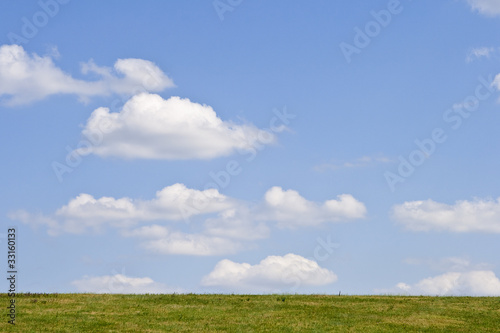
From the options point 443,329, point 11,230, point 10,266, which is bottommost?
point 443,329

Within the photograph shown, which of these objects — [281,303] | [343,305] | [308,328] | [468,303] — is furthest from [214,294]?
[468,303]

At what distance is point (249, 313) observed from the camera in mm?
42406

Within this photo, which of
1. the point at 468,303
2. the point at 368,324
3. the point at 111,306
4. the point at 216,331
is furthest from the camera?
the point at 468,303

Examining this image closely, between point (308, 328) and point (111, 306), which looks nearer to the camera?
point (308, 328)

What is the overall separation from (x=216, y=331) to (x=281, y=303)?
442 inches

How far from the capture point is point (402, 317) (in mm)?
42000

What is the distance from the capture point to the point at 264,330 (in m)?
37.0

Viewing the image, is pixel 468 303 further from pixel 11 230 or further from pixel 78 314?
pixel 11 230

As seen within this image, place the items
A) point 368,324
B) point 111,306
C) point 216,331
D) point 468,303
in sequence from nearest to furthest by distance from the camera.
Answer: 1. point 216,331
2. point 368,324
3. point 111,306
4. point 468,303

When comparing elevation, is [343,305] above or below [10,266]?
below

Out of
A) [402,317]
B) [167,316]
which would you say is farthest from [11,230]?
[402,317]

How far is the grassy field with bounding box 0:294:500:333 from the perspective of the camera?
1499 inches

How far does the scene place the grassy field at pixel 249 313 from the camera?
125 ft

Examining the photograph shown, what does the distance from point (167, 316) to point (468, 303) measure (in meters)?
25.2
